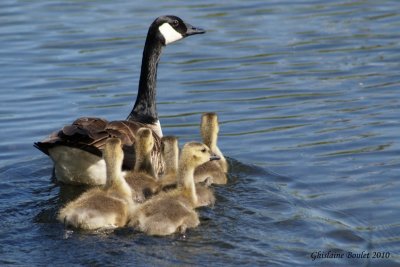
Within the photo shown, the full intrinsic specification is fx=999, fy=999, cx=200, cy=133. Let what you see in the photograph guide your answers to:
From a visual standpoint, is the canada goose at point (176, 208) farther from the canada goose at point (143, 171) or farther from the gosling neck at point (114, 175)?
the canada goose at point (143, 171)

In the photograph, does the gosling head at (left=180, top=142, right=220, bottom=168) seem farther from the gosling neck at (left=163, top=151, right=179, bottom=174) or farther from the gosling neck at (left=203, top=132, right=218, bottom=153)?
the gosling neck at (left=203, top=132, right=218, bottom=153)

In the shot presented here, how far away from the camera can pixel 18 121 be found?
1409cm

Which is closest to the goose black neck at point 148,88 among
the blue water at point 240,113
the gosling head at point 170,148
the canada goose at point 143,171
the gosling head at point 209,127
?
the blue water at point 240,113

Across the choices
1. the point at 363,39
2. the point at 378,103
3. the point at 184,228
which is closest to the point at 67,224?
the point at 184,228

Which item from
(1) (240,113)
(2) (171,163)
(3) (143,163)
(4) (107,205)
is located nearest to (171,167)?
(2) (171,163)

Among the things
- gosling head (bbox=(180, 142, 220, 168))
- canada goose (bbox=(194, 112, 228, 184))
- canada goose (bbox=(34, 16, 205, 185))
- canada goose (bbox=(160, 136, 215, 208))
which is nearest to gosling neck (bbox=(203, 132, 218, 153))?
canada goose (bbox=(194, 112, 228, 184))

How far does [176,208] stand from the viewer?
9.52 metres

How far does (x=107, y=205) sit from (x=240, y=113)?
4.96 metres

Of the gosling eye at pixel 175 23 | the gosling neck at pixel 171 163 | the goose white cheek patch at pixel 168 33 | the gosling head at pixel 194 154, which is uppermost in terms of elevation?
the gosling eye at pixel 175 23

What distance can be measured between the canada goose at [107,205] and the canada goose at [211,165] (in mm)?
1377

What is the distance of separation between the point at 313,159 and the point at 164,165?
2.17m

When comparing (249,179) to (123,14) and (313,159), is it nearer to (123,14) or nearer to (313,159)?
(313,159)

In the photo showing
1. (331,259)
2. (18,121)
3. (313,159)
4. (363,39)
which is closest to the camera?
(331,259)

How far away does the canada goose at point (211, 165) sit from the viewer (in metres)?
11.1
